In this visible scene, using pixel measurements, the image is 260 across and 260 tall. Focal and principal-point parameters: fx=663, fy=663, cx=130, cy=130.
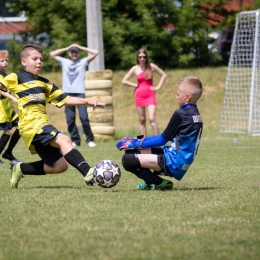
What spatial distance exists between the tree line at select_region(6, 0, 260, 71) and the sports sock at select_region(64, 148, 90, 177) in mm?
20126

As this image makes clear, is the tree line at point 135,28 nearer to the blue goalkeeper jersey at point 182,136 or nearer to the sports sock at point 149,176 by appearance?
the sports sock at point 149,176

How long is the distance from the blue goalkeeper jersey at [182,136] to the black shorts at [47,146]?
1.12m

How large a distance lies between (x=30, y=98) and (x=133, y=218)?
2.30m

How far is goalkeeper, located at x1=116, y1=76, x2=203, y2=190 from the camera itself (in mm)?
6211

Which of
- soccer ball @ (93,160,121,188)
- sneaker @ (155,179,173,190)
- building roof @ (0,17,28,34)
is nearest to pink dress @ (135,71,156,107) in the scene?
sneaker @ (155,179,173,190)

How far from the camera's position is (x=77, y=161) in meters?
6.39

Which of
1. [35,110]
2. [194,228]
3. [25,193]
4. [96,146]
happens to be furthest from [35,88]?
[96,146]

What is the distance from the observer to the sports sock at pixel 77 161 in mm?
6375

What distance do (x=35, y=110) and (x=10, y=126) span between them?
367cm

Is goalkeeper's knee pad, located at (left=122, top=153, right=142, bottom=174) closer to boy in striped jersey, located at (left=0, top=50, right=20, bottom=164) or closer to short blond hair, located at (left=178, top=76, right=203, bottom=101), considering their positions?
short blond hair, located at (left=178, top=76, right=203, bottom=101)

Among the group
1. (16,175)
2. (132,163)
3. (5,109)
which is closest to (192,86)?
(132,163)

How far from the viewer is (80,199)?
588 cm

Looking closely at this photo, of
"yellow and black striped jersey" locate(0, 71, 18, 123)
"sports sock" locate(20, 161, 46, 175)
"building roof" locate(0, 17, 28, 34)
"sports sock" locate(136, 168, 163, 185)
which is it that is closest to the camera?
"sports sock" locate(136, 168, 163, 185)

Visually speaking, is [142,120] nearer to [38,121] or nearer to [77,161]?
[38,121]
